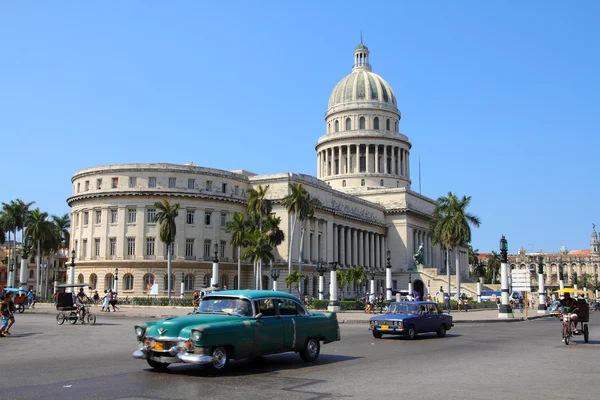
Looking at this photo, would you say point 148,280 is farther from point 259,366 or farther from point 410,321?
point 259,366

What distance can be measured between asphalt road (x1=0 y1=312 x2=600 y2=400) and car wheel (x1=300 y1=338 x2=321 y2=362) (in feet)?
0.72

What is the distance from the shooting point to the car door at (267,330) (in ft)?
48.8

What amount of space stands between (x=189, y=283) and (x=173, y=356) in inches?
2383

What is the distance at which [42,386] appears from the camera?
12281 mm

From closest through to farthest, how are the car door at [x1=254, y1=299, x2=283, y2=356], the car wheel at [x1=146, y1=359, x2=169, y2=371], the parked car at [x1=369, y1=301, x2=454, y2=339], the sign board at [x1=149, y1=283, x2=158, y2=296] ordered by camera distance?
1. the car wheel at [x1=146, y1=359, x2=169, y2=371]
2. the car door at [x1=254, y1=299, x2=283, y2=356]
3. the parked car at [x1=369, y1=301, x2=454, y2=339]
4. the sign board at [x1=149, y1=283, x2=158, y2=296]

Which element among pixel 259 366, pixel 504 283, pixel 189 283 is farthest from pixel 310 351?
pixel 189 283

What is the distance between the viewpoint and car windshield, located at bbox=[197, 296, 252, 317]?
49.4 ft

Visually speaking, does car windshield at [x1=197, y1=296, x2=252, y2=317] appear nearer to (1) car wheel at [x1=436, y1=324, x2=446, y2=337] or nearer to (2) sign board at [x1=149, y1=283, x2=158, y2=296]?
(1) car wheel at [x1=436, y1=324, x2=446, y2=337]

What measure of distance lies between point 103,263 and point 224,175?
56.7ft

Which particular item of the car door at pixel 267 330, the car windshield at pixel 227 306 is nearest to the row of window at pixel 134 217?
the car windshield at pixel 227 306

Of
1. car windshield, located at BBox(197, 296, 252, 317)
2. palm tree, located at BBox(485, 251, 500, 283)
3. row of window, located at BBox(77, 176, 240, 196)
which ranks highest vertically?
row of window, located at BBox(77, 176, 240, 196)

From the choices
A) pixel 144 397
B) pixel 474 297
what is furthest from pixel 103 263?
pixel 144 397

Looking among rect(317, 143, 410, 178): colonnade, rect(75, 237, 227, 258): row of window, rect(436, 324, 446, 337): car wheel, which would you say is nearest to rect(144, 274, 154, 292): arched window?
rect(75, 237, 227, 258): row of window

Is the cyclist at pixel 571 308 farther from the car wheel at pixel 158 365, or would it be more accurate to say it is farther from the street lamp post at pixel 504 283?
the street lamp post at pixel 504 283
